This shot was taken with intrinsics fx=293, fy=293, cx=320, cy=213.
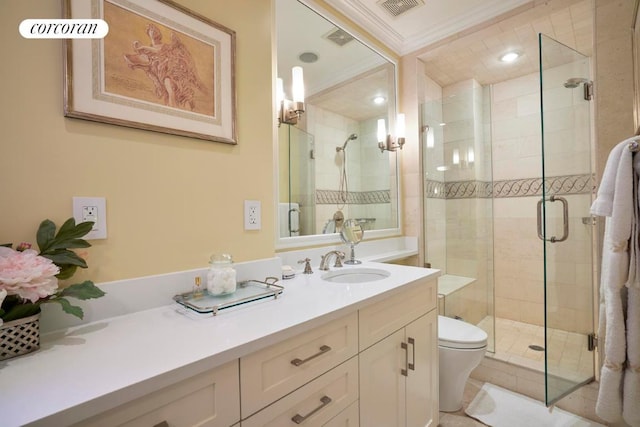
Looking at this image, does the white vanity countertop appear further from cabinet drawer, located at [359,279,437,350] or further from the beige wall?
the beige wall

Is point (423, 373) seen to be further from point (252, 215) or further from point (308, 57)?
point (308, 57)

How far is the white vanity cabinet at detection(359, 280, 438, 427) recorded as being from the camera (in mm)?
1049

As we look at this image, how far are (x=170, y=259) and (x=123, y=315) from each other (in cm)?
21

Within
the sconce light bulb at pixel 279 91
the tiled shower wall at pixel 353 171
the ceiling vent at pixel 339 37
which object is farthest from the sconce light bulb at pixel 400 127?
the sconce light bulb at pixel 279 91

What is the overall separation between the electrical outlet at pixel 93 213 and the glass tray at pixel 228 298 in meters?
0.31

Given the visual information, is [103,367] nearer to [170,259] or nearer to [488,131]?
[170,259]

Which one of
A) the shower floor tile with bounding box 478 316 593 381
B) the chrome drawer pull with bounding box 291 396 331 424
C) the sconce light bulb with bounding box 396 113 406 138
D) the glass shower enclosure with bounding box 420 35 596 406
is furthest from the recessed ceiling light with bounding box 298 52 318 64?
the shower floor tile with bounding box 478 316 593 381

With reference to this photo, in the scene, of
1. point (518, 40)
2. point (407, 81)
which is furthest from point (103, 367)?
point (518, 40)

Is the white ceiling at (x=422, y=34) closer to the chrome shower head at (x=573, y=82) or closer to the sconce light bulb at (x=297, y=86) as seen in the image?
the sconce light bulb at (x=297, y=86)

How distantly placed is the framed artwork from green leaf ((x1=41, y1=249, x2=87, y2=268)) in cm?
38

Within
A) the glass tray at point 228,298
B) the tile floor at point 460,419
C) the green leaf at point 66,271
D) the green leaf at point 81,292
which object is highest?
the green leaf at point 66,271

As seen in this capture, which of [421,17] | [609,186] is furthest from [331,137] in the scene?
[609,186]

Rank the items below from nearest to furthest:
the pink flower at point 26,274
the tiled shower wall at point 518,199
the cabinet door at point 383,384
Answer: the pink flower at point 26,274
the cabinet door at point 383,384
the tiled shower wall at point 518,199

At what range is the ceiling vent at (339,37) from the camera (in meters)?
1.89
